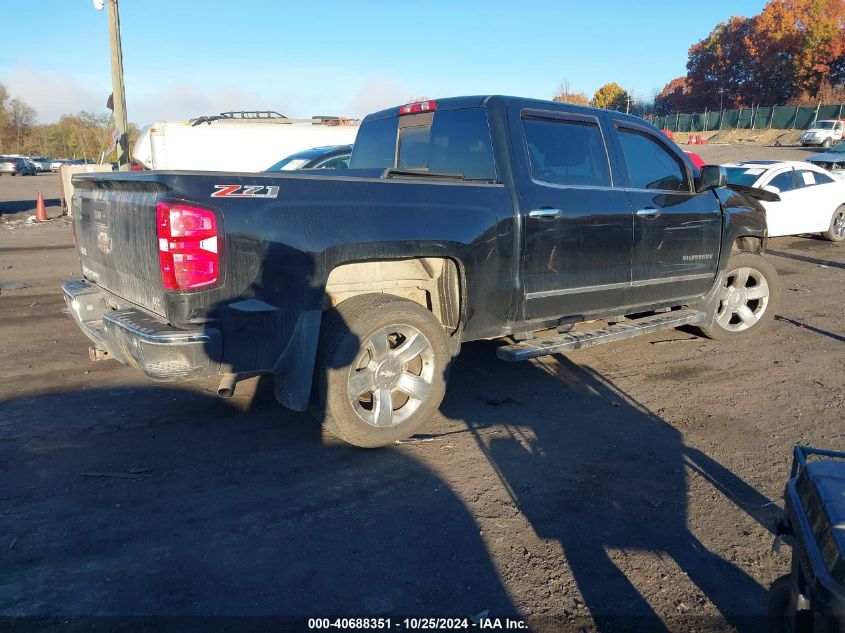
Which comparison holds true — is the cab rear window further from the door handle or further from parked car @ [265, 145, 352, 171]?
parked car @ [265, 145, 352, 171]

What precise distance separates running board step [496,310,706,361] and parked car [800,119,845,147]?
1676 inches

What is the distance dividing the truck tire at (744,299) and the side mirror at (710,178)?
968 mm

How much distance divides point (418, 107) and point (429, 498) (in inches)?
125

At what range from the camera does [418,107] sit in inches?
214

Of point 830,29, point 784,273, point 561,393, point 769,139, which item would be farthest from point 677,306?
point 830,29

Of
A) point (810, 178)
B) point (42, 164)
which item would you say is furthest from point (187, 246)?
point (42, 164)

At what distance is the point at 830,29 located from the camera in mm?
57156

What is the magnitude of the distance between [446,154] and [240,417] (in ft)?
7.95

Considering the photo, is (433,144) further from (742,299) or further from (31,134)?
(31,134)

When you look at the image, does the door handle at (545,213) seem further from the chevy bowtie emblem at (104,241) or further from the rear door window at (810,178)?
the rear door window at (810,178)

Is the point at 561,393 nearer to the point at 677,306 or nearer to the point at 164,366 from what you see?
the point at 677,306

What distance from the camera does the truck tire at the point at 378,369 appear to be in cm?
397

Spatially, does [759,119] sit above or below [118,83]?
above

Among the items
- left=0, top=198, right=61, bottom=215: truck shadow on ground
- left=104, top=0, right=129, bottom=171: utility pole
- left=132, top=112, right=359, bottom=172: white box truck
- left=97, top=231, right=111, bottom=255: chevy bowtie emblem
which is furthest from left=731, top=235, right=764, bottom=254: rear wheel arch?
left=0, top=198, right=61, bottom=215: truck shadow on ground
